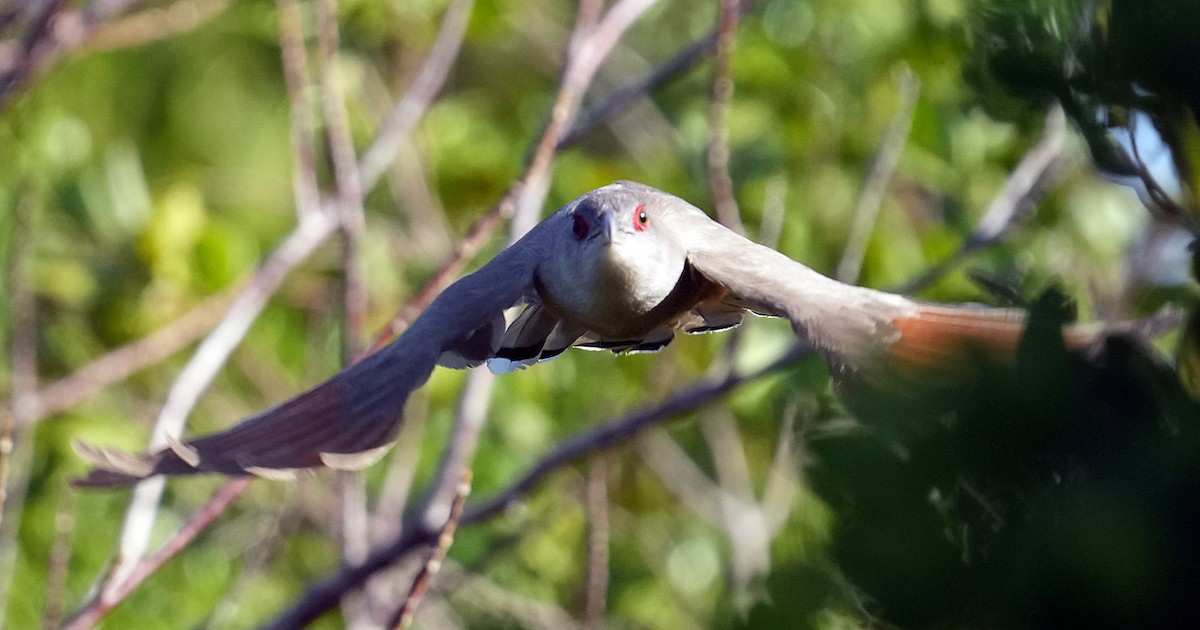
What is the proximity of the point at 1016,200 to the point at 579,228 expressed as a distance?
174 centimetres

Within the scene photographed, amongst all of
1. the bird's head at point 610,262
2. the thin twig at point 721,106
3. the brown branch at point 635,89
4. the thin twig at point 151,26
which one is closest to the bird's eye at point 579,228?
the bird's head at point 610,262

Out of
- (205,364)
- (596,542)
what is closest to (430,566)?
(596,542)

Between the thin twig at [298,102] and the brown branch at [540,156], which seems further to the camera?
the thin twig at [298,102]

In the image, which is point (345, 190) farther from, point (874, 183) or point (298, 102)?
point (874, 183)

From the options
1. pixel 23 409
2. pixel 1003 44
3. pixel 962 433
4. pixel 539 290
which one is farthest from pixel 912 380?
pixel 23 409

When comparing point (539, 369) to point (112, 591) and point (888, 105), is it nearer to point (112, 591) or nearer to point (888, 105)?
point (888, 105)

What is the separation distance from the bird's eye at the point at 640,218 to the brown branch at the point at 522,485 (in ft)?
2.63

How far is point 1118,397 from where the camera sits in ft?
4.97

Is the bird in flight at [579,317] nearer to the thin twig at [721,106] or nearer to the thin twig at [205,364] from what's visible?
the thin twig at [721,106]

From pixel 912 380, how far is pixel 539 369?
15.6 ft

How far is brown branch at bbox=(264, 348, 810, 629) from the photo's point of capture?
3990mm

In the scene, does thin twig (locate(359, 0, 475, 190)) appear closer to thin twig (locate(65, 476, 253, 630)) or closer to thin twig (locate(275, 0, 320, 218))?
thin twig (locate(275, 0, 320, 218))

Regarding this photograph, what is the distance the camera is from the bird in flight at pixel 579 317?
2883 mm

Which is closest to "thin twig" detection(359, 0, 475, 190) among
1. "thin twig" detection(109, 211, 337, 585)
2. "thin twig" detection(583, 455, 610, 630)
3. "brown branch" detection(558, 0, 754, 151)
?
"thin twig" detection(109, 211, 337, 585)
